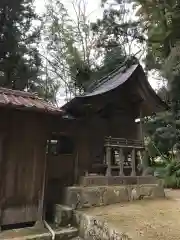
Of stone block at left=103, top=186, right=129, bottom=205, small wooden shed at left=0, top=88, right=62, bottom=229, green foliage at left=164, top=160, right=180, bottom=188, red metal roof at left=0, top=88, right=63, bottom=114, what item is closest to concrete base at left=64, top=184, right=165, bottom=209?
stone block at left=103, top=186, right=129, bottom=205

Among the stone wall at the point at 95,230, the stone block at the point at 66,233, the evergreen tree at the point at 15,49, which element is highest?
the evergreen tree at the point at 15,49

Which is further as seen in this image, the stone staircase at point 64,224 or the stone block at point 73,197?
the stone block at point 73,197

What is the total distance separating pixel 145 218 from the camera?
5.18 metres

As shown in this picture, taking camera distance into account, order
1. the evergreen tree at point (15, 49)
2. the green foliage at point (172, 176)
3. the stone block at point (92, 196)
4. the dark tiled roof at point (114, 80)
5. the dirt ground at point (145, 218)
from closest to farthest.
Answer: the dirt ground at point (145, 218) → the stone block at point (92, 196) → the dark tiled roof at point (114, 80) → the green foliage at point (172, 176) → the evergreen tree at point (15, 49)

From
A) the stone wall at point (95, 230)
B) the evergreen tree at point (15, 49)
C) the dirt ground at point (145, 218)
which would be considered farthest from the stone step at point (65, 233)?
the evergreen tree at point (15, 49)

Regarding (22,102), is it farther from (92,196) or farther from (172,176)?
(172,176)

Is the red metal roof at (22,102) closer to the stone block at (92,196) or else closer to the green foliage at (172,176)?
the stone block at (92,196)

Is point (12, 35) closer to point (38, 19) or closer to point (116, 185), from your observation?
point (38, 19)

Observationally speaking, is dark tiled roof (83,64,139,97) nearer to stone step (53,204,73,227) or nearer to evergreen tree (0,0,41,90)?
stone step (53,204,73,227)

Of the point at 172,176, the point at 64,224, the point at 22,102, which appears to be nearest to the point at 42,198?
the point at 64,224

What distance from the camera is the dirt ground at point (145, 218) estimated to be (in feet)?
13.9

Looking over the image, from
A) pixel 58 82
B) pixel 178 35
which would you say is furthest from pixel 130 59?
pixel 58 82

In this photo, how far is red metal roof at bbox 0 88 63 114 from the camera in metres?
4.98

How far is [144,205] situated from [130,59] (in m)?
4.67
